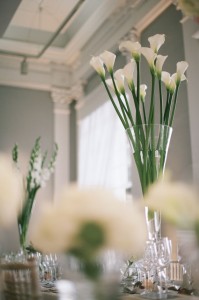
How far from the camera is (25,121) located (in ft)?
17.5

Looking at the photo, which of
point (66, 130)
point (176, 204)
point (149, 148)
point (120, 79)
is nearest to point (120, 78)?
point (120, 79)

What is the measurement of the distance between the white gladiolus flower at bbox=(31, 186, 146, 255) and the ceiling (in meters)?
3.45

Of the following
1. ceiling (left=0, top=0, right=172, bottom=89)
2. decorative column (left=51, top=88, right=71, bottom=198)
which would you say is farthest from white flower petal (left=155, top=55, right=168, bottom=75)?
decorative column (left=51, top=88, right=71, bottom=198)

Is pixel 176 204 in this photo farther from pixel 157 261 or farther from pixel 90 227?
pixel 157 261

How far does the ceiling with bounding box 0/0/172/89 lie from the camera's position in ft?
13.2

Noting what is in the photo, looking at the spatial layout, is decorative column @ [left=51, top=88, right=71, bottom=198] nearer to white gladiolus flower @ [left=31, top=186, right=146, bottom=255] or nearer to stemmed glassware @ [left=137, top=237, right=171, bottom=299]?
stemmed glassware @ [left=137, top=237, right=171, bottom=299]

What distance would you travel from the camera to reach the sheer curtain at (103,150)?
429 centimetres

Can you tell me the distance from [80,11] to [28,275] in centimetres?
442

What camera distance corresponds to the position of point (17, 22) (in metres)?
4.92

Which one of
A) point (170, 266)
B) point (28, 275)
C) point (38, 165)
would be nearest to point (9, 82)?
point (38, 165)

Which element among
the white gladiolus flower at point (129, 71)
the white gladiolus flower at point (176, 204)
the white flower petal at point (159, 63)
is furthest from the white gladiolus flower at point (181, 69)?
the white gladiolus flower at point (176, 204)

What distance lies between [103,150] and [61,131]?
107 centimetres

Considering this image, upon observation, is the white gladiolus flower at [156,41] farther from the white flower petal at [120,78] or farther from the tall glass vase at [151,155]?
the tall glass vase at [151,155]

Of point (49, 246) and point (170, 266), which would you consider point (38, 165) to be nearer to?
point (170, 266)
